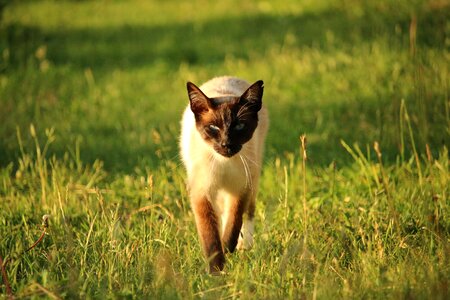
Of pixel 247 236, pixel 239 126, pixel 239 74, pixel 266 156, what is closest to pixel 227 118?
pixel 239 126

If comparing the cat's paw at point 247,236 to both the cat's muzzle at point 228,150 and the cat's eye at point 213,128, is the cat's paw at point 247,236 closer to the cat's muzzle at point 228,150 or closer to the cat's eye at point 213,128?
the cat's muzzle at point 228,150

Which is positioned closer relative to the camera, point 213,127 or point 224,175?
point 213,127

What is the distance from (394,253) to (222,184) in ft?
4.14

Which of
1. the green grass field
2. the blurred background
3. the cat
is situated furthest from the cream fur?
the blurred background

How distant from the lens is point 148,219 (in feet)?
16.5

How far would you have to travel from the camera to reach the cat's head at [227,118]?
455 centimetres

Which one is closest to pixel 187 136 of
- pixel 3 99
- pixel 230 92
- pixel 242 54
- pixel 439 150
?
pixel 230 92

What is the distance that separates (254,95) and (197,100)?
380 mm

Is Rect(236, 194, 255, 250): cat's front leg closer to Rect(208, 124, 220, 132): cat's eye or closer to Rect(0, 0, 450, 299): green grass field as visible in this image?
Rect(0, 0, 450, 299): green grass field

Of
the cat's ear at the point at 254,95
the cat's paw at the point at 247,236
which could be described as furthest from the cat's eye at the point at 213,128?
the cat's paw at the point at 247,236

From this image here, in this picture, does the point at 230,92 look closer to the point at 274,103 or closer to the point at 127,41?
the point at 274,103

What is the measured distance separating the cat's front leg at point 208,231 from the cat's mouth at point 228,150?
41 centimetres

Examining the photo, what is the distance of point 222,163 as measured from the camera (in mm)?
4742

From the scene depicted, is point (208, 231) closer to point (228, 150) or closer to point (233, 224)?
point (233, 224)
